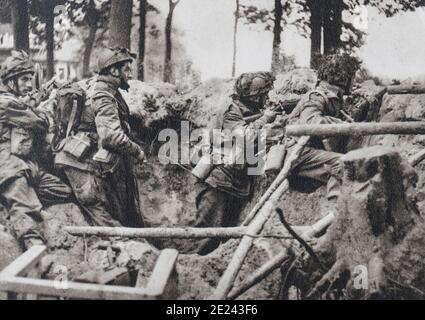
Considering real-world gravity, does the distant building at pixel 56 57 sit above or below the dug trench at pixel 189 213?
above

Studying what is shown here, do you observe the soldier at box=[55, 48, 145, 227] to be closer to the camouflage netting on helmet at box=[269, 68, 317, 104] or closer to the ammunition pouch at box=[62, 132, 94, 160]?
the ammunition pouch at box=[62, 132, 94, 160]

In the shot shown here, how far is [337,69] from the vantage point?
235 inches

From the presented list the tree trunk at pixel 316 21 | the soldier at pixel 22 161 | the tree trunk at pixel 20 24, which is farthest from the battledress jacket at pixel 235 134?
the tree trunk at pixel 20 24

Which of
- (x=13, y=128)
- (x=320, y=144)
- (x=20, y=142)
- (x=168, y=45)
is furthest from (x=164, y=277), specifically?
(x=168, y=45)

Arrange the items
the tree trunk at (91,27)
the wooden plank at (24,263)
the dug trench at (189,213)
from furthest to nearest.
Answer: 1. the tree trunk at (91,27)
2. the dug trench at (189,213)
3. the wooden plank at (24,263)

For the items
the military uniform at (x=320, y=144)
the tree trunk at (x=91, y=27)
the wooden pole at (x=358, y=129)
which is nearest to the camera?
the wooden pole at (x=358, y=129)

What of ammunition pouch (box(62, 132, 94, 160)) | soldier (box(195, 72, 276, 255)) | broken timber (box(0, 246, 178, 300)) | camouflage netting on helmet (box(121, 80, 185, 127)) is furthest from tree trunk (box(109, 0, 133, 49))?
broken timber (box(0, 246, 178, 300))

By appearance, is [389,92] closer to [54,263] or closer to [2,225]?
[54,263]

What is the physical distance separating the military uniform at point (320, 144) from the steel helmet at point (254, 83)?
446 mm

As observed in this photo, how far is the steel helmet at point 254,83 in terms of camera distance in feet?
19.6

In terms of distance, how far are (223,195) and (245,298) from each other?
1377 mm

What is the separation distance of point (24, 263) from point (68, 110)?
92.1 inches

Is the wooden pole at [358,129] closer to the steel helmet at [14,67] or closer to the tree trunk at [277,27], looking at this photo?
the tree trunk at [277,27]

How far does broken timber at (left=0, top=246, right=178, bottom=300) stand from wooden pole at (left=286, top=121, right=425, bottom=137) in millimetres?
1872
